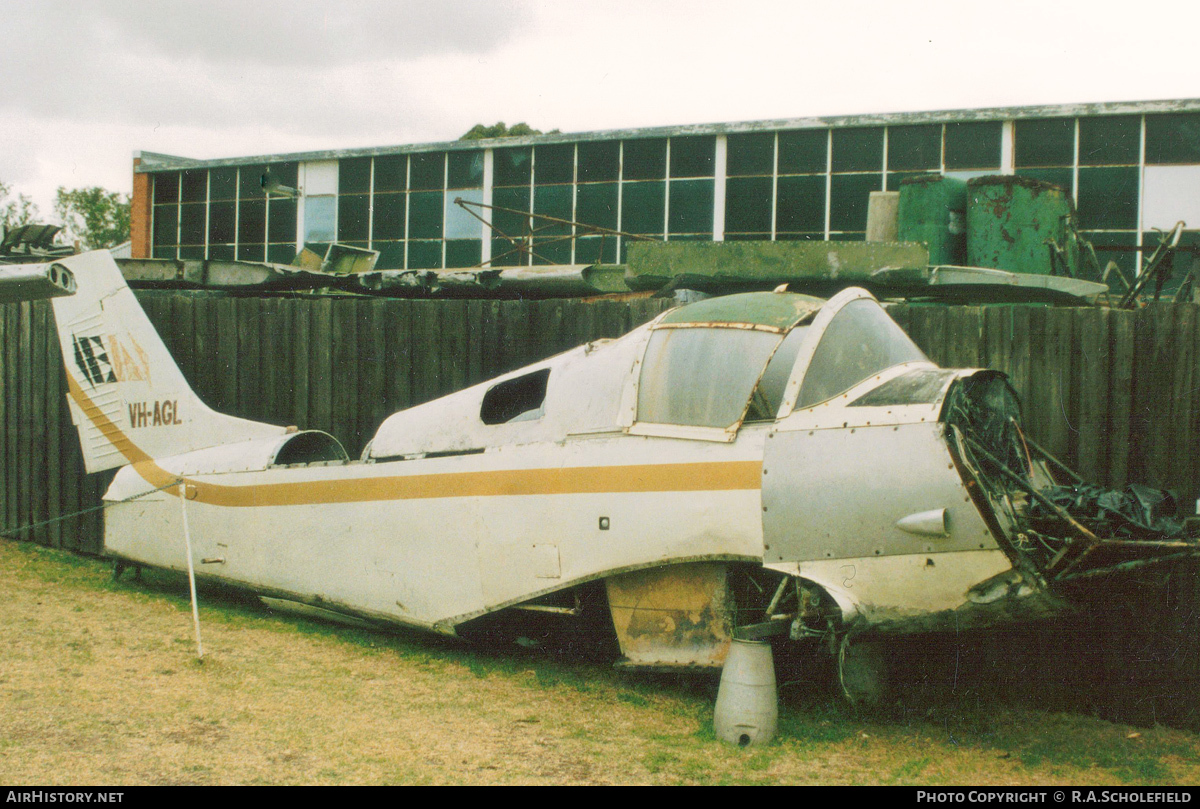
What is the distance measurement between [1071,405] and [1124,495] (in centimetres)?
177

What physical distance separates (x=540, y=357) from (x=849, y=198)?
14.6 meters

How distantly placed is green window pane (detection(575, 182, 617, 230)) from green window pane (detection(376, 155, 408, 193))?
17.2 ft

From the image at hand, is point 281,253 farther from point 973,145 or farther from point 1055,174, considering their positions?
point 1055,174

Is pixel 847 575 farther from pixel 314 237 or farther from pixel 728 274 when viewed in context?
pixel 314 237

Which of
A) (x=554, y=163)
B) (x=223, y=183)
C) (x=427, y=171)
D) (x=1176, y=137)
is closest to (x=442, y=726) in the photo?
(x=1176, y=137)

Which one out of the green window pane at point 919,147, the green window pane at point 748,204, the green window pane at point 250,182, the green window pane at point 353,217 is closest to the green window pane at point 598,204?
the green window pane at point 748,204

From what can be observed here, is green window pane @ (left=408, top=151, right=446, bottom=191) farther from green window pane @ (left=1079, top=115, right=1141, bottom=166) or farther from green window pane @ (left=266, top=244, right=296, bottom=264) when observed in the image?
green window pane @ (left=1079, top=115, right=1141, bottom=166)

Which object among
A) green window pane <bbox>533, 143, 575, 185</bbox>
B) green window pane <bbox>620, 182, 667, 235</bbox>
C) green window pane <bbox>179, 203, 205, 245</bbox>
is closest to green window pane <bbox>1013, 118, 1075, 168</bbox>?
green window pane <bbox>620, 182, 667, 235</bbox>

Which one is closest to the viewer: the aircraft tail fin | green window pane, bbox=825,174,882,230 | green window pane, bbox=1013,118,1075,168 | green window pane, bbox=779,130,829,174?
the aircraft tail fin

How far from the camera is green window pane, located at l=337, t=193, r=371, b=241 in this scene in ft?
86.4

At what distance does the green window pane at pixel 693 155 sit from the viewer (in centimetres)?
2244

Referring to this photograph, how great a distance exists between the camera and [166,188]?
97.7 feet

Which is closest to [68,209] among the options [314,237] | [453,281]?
[314,237]

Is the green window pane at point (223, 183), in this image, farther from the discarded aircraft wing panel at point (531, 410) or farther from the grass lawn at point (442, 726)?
the discarded aircraft wing panel at point (531, 410)
